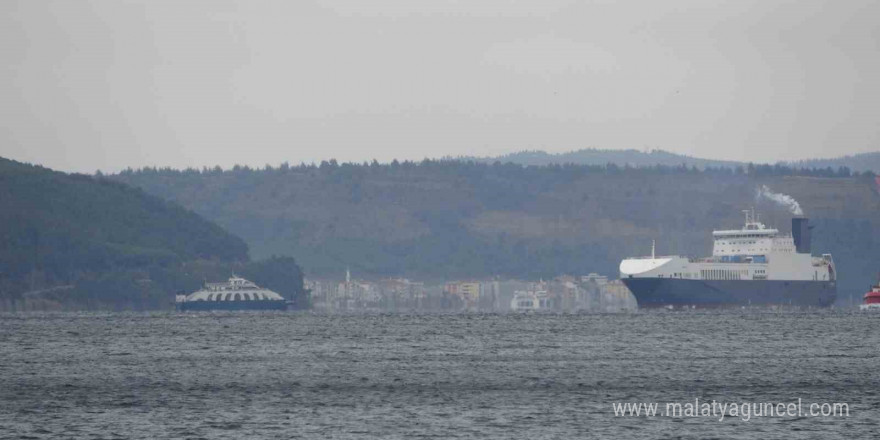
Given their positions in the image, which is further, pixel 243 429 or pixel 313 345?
pixel 313 345

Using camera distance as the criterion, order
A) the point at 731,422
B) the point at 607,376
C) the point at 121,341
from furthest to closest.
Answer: the point at 121,341 → the point at 607,376 → the point at 731,422

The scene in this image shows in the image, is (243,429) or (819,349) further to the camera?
(819,349)

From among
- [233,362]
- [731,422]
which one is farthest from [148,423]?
[233,362]

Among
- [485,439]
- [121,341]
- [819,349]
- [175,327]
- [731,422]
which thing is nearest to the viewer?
[485,439]

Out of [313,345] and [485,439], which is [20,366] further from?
[485,439]

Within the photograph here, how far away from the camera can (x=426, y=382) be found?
7569 centimetres

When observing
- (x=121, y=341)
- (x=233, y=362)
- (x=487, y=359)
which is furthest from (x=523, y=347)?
(x=121, y=341)

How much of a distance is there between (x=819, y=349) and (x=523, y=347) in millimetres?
18933

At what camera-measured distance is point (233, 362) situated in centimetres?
9156

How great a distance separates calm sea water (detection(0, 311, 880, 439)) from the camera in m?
56.2

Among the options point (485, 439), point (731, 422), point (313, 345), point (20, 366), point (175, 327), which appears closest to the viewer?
point (485, 439)

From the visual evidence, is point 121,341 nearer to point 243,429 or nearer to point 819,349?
point 819,349

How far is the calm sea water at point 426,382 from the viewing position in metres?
56.2

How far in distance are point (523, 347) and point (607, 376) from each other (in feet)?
87.8
